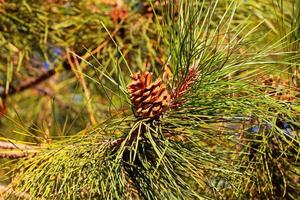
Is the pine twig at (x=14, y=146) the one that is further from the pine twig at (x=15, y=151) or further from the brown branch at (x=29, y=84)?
the brown branch at (x=29, y=84)

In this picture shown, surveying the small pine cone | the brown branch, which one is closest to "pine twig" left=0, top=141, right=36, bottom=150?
the small pine cone

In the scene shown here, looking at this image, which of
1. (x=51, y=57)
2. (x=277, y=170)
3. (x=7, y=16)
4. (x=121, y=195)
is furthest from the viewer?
(x=51, y=57)

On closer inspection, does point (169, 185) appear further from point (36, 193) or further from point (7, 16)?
point (7, 16)

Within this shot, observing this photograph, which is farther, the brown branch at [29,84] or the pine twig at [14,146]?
the brown branch at [29,84]

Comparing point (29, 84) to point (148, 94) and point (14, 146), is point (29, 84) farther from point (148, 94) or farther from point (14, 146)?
point (148, 94)

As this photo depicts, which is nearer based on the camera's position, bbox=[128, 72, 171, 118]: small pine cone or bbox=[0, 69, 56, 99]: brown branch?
bbox=[128, 72, 171, 118]: small pine cone

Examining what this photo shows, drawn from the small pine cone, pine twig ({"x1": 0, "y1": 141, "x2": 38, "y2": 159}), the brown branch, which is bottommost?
the brown branch

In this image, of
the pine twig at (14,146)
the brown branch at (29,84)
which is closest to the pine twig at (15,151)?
the pine twig at (14,146)

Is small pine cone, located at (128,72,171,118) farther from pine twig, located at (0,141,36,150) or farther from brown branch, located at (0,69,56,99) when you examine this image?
brown branch, located at (0,69,56,99)

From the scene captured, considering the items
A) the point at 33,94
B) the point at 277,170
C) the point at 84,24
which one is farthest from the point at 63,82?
the point at 277,170
